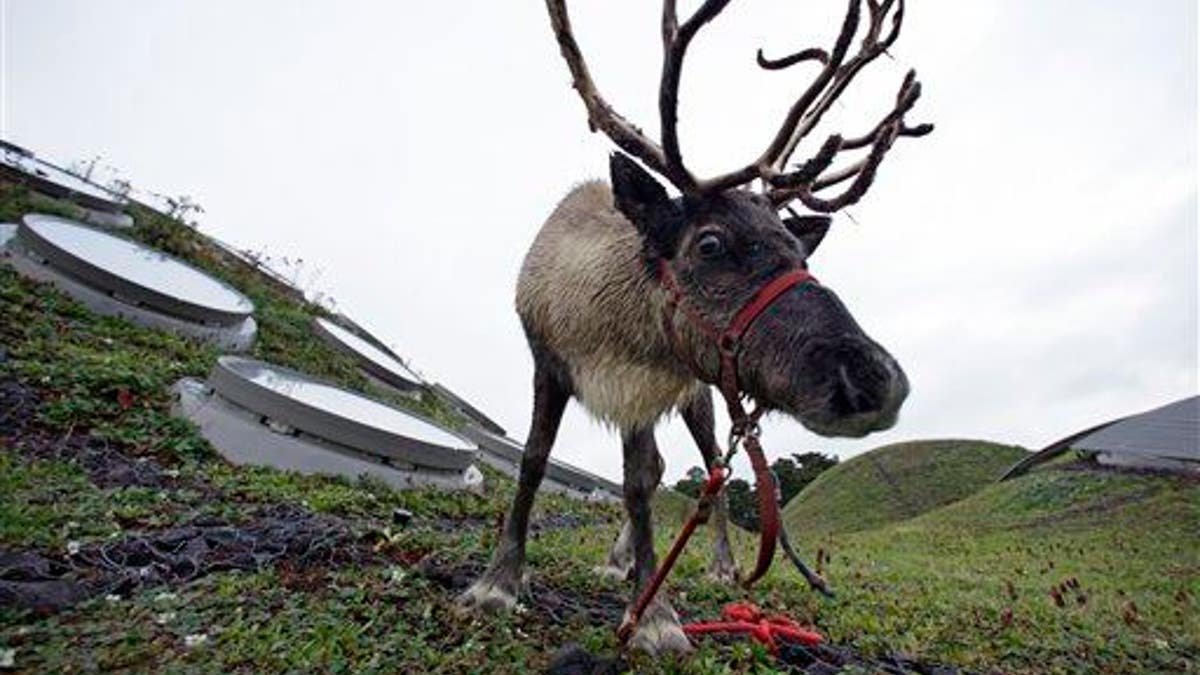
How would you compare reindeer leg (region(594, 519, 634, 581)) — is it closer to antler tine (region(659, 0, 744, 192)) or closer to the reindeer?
the reindeer

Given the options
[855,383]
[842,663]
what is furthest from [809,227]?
[842,663]

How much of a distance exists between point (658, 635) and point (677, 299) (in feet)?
5.26

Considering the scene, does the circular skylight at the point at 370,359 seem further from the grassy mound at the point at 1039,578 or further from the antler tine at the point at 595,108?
the antler tine at the point at 595,108

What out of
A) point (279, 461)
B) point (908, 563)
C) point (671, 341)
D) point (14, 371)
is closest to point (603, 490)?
point (908, 563)

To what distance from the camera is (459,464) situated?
1020 cm

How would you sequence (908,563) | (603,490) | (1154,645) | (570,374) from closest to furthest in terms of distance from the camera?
1. (570,374)
2. (1154,645)
3. (908,563)
4. (603,490)

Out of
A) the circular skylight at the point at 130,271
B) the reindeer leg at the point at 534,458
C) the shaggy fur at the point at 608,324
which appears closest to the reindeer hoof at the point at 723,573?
the reindeer leg at the point at 534,458

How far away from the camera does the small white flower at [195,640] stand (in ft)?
11.1

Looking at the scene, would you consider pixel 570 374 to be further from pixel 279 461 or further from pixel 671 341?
pixel 279 461

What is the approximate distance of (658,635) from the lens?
12.3ft

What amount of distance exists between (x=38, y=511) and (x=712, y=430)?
4.44 m

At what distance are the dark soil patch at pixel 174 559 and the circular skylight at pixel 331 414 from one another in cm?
330

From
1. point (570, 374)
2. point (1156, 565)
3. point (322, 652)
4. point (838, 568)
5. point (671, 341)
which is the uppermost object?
point (1156, 565)

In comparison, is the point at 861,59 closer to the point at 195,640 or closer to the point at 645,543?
the point at 645,543
